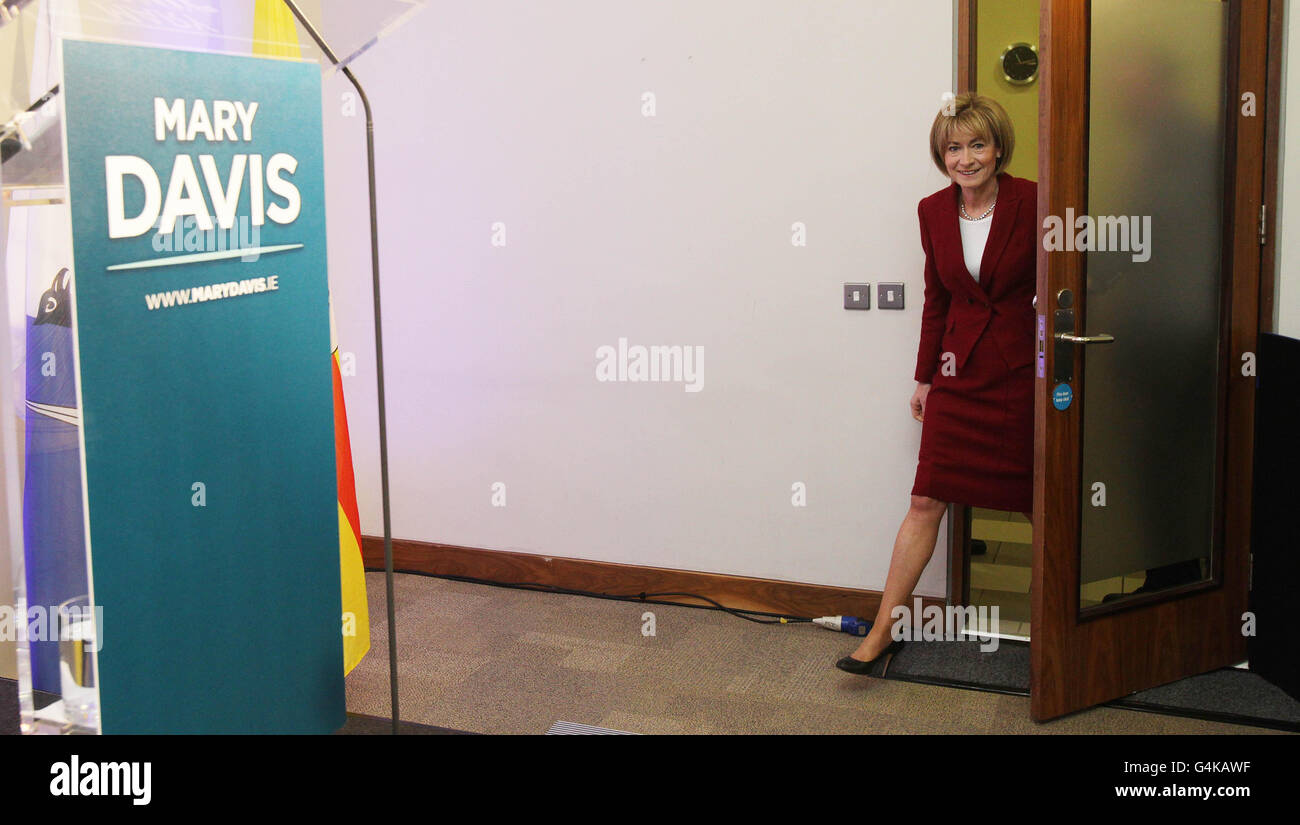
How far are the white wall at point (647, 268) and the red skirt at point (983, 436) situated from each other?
0.33m

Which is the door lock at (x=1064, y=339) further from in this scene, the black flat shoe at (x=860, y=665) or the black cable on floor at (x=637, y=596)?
the black cable on floor at (x=637, y=596)

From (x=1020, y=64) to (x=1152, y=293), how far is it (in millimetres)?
3057

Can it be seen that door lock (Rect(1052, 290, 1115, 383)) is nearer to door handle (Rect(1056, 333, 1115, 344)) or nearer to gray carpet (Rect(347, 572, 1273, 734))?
door handle (Rect(1056, 333, 1115, 344))

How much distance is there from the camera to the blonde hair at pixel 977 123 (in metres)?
3.02

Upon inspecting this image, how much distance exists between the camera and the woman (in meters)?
3.04

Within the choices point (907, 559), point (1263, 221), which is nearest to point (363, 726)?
point (907, 559)

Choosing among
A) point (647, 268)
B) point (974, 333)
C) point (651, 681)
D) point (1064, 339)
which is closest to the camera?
point (1064, 339)

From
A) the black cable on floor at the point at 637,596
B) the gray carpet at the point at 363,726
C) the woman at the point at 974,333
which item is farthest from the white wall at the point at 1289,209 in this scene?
the gray carpet at the point at 363,726

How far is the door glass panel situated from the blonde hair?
0.25 m

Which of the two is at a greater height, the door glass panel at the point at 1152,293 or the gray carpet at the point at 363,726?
the door glass panel at the point at 1152,293

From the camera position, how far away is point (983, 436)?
3.12 metres

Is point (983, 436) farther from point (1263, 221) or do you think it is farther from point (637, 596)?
point (637, 596)
